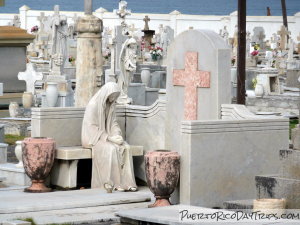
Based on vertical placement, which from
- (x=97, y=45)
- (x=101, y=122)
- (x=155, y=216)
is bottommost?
(x=155, y=216)

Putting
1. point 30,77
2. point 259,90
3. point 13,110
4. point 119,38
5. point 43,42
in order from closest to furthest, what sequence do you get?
point 13,110, point 259,90, point 30,77, point 119,38, point 43,42

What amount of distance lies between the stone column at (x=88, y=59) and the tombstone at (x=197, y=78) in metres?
5.17

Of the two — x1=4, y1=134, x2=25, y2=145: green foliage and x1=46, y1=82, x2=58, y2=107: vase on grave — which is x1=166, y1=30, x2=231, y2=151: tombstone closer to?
x1=4, y1=134, x2=25, y2=145: green foliage

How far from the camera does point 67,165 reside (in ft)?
42.9

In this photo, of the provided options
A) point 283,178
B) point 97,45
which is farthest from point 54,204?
point 97,45

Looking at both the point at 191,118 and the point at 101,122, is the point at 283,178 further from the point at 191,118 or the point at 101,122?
the point at 101,122

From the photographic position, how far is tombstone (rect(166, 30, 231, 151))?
1234 cm

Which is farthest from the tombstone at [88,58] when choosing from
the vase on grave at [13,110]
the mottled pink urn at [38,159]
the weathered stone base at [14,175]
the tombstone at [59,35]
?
the tombstone at [59,35]

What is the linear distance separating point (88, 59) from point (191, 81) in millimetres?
5915

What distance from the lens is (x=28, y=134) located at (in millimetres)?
19188

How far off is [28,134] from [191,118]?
694cm

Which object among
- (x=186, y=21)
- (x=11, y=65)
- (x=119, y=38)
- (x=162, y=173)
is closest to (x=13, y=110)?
(x=11, y=65)

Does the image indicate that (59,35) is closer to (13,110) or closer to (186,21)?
(13,110)

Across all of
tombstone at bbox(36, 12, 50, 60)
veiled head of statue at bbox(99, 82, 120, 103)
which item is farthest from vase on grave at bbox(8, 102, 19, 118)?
tombstone at bbox(36, 12, 50, 60)
